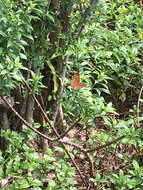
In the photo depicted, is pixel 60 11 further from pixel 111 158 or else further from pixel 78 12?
pixel 111 158

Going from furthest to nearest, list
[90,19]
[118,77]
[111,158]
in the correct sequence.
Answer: [118,77], [111,158], [90,19]

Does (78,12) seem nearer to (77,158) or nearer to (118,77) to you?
(118,77)

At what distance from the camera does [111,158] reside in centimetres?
249

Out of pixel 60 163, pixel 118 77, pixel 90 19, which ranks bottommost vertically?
pixel 60 163

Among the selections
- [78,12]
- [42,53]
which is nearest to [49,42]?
[42,53]

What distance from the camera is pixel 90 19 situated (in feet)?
7.50

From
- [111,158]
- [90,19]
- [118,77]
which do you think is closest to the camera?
[90,19]

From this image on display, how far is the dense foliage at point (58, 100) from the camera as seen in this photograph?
1956 millimetres

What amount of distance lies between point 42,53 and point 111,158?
1111 mm

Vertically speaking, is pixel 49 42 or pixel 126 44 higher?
pixel 126 44

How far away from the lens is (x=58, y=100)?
238cm

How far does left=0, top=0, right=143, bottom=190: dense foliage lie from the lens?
1.96m

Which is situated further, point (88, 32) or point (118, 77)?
point (118, 77)

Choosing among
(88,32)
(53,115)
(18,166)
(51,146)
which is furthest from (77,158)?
(88,32)
